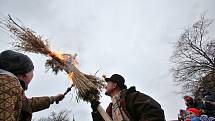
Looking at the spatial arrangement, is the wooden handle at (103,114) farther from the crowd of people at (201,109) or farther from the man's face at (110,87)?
the crowd of people at (201,109)

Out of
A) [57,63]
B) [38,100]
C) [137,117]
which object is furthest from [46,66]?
[137,117]

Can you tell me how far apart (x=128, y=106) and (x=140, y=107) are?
8.4 inches

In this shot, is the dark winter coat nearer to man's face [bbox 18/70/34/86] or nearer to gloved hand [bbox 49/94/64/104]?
gloved hand [bbox 49/94/64/104]

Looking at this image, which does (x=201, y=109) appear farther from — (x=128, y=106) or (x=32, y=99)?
(x=32, y=99)

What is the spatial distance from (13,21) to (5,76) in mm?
1850

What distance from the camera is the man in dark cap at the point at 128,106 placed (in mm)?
3412

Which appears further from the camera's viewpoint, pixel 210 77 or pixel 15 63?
pixel 210 77

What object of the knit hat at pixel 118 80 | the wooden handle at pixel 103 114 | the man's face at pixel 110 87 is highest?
the knit hat at pixel 118 80

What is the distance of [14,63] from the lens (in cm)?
233

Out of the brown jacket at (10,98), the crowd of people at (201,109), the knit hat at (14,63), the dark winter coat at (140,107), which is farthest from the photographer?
the crowd of people at (201,109)

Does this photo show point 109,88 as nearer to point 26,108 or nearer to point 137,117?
point 137,117

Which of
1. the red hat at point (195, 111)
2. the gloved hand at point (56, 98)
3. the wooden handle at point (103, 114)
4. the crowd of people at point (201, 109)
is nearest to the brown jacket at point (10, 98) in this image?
the gloved hand at point (56, 98)

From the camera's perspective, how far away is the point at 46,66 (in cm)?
436

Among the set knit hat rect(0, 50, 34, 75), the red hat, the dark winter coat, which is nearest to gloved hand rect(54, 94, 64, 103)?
the dark winter coat
